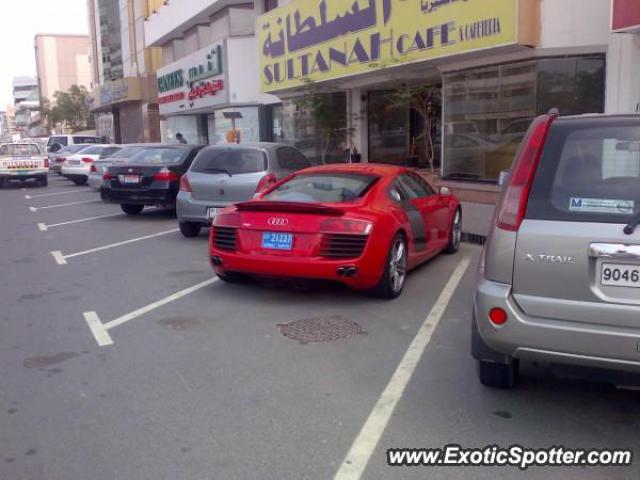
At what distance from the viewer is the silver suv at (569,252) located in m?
3.41

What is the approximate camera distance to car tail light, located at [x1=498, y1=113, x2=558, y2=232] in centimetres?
368

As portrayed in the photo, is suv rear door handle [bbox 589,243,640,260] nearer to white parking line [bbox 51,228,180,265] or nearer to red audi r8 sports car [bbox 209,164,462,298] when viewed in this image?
red audi r8 sports car [bbox 209,164,462,298]

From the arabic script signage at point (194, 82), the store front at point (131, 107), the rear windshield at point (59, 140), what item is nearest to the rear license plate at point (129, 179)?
the arabic script signage at point (194, 82)

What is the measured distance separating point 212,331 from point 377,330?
1.45 metres

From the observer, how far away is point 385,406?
4.11 m

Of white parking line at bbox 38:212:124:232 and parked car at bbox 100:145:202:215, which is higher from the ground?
parked car at bbox 100:145:202:215

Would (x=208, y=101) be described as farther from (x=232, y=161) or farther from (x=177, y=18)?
(x=232, y=161)

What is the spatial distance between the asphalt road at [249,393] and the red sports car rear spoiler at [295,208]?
94 cm

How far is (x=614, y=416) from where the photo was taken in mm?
3949

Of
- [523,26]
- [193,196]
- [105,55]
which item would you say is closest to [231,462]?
[193,196]

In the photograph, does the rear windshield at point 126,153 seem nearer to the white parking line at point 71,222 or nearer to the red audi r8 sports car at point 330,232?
the white parking line at point 71,222

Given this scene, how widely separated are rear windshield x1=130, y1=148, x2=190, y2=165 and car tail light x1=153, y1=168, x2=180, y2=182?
278 millimetres

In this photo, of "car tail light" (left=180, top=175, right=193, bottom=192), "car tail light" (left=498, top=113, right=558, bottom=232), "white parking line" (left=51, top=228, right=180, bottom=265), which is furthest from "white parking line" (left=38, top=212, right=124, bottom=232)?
"car tail light" (left=498, top=113, right=558, bottom=232)

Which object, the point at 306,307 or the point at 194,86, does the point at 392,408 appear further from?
the point at 194,86
